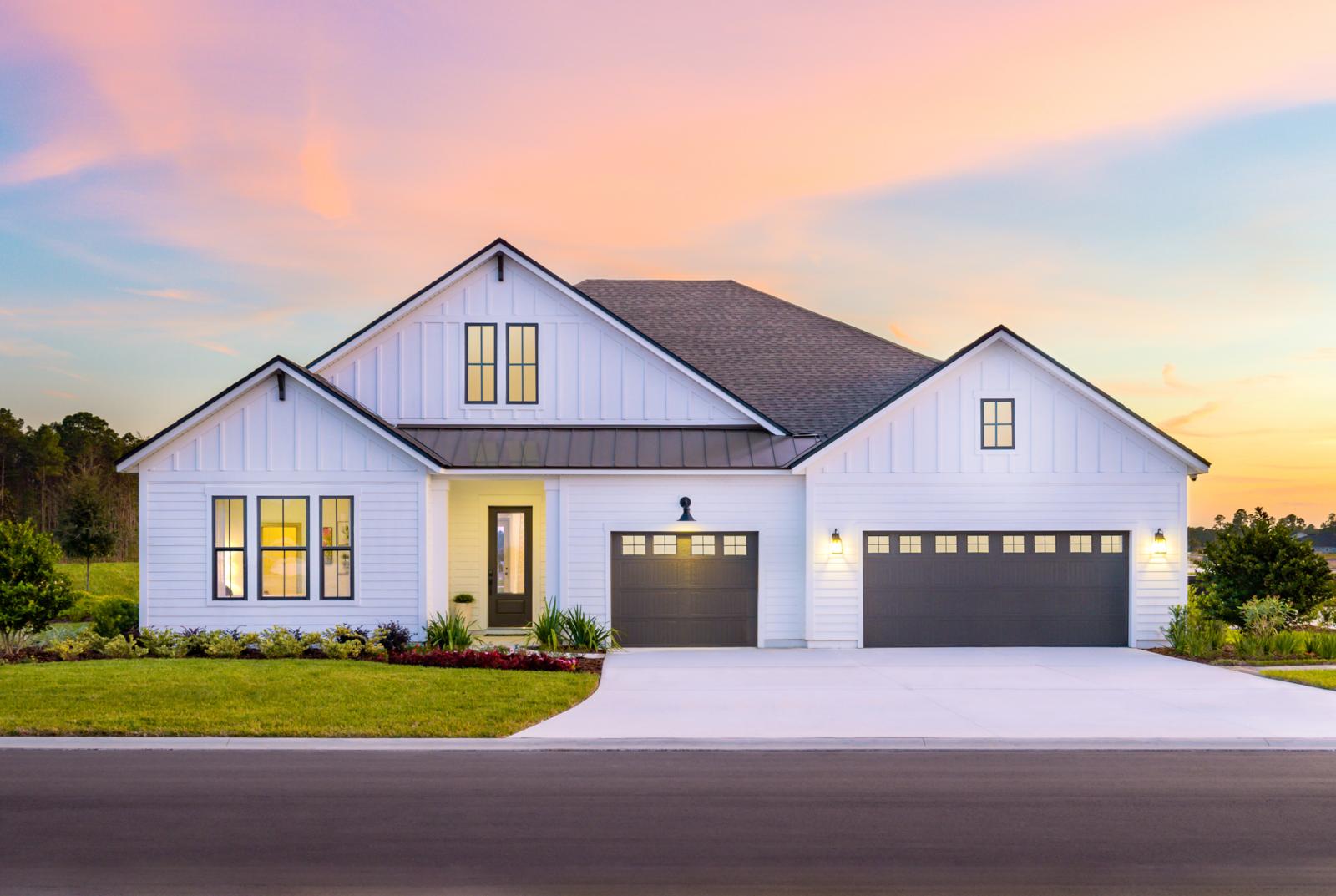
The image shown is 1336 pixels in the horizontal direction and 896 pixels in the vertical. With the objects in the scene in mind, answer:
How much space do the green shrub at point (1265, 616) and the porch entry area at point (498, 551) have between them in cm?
1408

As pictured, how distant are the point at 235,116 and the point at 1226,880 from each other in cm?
2125

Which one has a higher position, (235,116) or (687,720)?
(235,116)

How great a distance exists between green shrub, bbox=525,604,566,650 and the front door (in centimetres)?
208

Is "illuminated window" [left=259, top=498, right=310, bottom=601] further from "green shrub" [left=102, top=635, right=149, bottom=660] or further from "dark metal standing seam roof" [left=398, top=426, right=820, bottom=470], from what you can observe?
"dark metal standing seam roof" [left=398, top=426, right=820, bottom=470]

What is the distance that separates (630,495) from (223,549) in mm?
7809

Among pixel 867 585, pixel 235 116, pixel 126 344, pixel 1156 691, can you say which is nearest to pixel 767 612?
pixel 867 585

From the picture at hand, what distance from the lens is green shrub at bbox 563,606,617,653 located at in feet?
57.8

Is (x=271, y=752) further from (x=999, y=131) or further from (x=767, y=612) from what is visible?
(x=999, y=131)

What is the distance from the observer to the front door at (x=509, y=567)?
2022 cm

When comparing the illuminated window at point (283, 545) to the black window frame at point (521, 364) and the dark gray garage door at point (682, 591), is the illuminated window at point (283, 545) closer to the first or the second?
the black window frame at point (521, 364)

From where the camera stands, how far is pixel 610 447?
61.8 ft

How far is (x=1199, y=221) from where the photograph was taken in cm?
2261

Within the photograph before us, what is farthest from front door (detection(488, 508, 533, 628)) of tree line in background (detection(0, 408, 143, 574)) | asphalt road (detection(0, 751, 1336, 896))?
tree line in background (detection(0, 408, 143, 574))

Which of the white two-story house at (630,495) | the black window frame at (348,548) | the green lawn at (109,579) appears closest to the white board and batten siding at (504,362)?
the white two-story house at (630,495)
